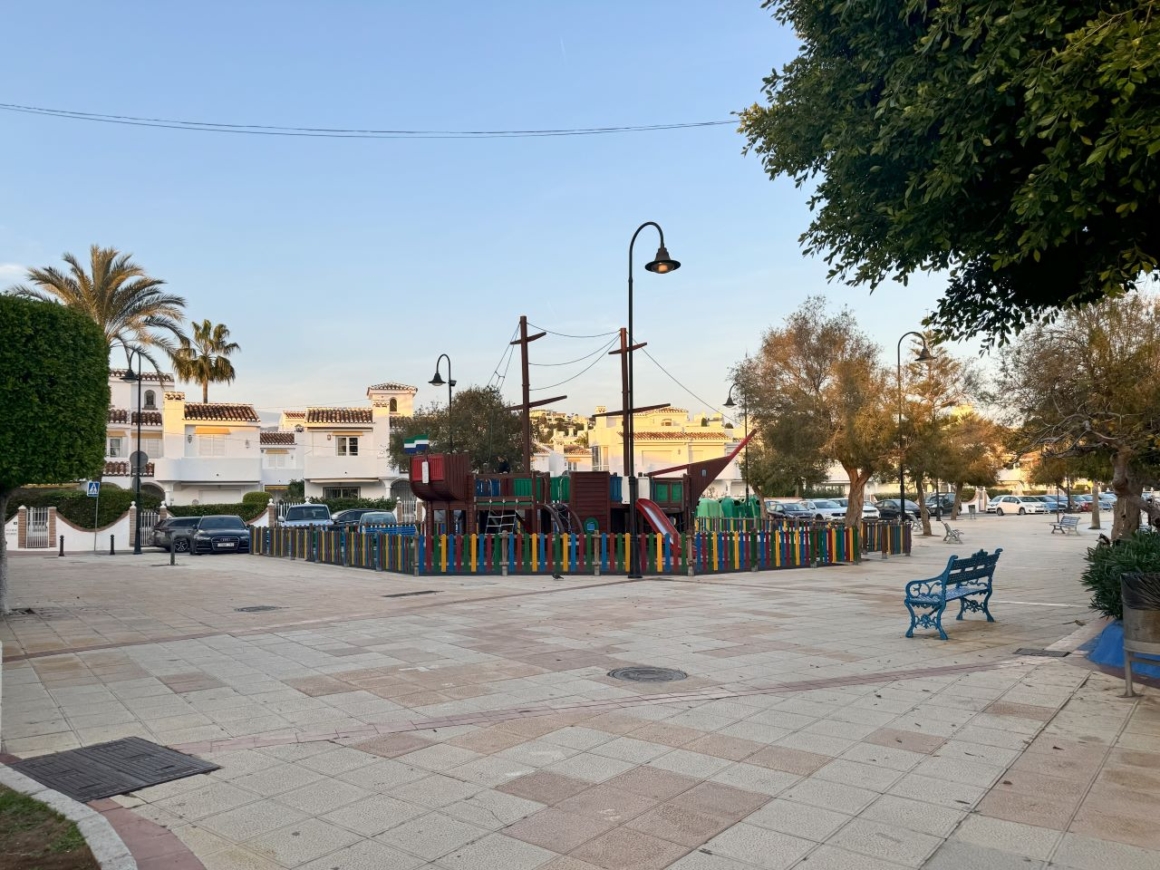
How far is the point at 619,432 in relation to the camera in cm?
7512

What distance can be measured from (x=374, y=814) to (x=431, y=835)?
1.49ft

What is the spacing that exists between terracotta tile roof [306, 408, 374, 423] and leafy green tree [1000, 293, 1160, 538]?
1670 inches

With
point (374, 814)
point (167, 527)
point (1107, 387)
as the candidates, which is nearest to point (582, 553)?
point (1107, 387)

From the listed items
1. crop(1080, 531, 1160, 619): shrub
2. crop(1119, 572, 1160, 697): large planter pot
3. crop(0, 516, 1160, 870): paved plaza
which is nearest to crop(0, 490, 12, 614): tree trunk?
crop(0, 516, 1160, 870): paved plaza

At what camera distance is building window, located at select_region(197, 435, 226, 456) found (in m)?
51.7

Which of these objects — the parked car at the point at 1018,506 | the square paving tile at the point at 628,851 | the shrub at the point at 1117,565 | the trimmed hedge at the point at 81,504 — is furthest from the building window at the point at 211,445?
the parked car at the point at 1018,506

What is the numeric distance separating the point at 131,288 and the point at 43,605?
2362 centimetres

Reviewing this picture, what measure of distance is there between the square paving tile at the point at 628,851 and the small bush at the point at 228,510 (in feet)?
139

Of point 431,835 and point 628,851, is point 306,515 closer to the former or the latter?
point 431,835

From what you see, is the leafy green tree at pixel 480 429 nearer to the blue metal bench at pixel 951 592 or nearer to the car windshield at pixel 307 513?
the car windshield at pixel 307 513

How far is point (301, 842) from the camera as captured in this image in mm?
4312

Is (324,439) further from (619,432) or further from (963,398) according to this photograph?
(963,398)

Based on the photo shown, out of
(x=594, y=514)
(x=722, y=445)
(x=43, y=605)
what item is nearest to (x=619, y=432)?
A: (x=722, y=445)

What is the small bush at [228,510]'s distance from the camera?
4338 centimetres
